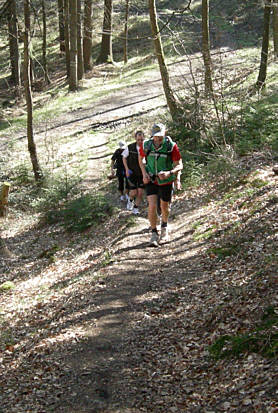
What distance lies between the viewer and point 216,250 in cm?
883

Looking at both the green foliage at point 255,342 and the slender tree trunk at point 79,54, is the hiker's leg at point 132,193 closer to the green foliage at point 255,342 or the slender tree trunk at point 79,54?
the green foliage at point 255,342

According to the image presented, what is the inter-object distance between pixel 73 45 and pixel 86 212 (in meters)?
17.4

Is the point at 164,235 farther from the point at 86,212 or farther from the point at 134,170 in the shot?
the point at 86,212

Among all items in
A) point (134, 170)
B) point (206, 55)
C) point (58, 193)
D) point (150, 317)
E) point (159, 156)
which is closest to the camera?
point (150, 317)

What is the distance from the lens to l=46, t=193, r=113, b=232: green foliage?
565 inches

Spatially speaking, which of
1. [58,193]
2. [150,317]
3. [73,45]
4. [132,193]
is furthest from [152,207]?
[73,45]

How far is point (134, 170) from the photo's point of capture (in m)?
12.3

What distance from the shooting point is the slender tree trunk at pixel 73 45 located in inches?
1093

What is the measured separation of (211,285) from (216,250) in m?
1.32

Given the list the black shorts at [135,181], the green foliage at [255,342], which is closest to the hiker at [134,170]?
the black shorts at [135,181]

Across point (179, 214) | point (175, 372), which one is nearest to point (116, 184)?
point (179, 214)

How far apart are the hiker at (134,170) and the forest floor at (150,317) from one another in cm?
66

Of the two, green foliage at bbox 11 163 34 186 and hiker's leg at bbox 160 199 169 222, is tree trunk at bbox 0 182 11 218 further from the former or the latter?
hiker's leg at bbox 160 199 169 222

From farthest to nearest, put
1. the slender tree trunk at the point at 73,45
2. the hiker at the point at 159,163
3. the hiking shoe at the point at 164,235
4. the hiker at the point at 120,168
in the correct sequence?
the slender tree trunk at the point at 73,45
the hiker at the point at 120,168
the hiking shoe at the point at 164,235
the hiker at the point at 159,163
